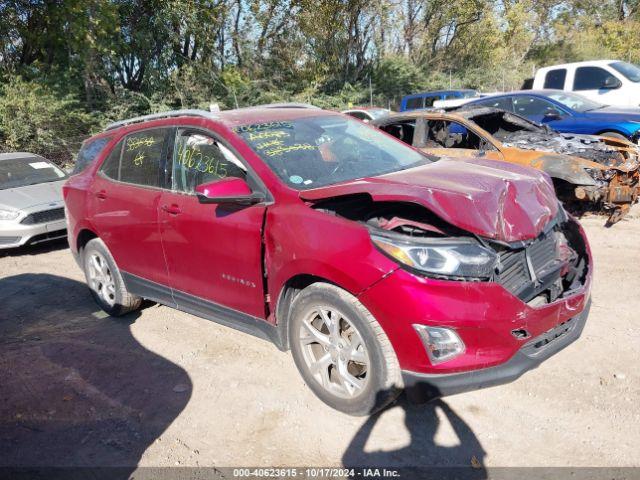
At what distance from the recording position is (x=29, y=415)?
3.49 m

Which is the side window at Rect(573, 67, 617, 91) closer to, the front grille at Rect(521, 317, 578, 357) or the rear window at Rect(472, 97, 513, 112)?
the rear window at Rect(472, 97, 513, 112)

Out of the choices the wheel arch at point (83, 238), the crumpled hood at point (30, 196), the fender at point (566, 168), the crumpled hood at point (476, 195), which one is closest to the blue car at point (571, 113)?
the fender at point (566, 168)

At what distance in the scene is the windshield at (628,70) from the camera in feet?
36.8

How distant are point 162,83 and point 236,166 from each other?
1794 centimetres

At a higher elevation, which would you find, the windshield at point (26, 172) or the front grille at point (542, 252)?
the front grille at point (542, 252)

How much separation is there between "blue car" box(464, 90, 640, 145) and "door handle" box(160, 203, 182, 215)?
20.0ft

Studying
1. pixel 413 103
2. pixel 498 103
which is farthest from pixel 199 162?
pixel 413 103

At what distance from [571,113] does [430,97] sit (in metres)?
8.37

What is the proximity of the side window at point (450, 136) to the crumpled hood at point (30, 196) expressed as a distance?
216 inches

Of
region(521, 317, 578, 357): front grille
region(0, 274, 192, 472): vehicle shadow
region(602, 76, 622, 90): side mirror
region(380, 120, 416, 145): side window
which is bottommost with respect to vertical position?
region(0, 274, 192, 472): vehicle shadow

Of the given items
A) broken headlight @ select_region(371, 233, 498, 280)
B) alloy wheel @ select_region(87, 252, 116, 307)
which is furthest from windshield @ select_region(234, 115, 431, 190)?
alloy wheel @ select_region(87, 252, 116, 307)

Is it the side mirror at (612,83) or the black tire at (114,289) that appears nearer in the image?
the black tire at (114,289)

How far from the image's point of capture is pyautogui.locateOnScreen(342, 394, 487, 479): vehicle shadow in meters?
2.64

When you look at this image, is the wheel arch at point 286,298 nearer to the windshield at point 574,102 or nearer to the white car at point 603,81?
the windshield at point 574,102
